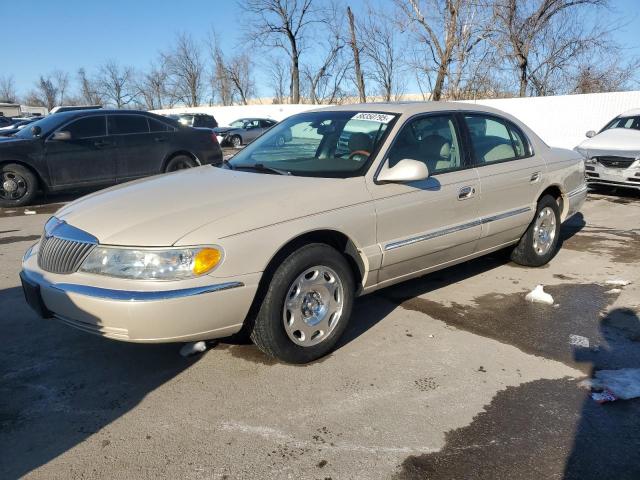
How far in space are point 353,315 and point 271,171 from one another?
4.23 feet

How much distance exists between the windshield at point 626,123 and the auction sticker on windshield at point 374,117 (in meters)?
8.52

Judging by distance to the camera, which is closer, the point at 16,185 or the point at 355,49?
the point at 16,185

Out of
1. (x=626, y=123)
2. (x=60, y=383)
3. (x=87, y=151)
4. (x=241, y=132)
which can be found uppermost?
(x=241, y=132)

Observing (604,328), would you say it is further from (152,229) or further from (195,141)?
(195,141)

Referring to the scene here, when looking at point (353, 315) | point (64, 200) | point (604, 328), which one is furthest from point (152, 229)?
point (64, 200)

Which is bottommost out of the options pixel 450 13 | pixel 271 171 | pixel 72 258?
pixel 72 258

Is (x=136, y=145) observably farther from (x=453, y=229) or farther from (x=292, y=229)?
(x=292, y=229)

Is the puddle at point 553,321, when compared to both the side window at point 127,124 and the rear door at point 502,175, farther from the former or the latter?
the side window at point 127,124

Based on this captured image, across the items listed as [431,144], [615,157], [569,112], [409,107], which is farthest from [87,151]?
[569,112]

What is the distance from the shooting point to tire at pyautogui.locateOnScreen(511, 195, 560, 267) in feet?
17.3

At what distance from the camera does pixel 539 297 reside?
455 centimetres

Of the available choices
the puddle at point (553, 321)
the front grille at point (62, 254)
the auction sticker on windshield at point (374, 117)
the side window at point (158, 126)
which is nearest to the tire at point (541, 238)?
the puddle at point (553, 321)

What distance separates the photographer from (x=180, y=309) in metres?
2.84

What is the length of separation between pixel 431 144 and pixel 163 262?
2337mm
